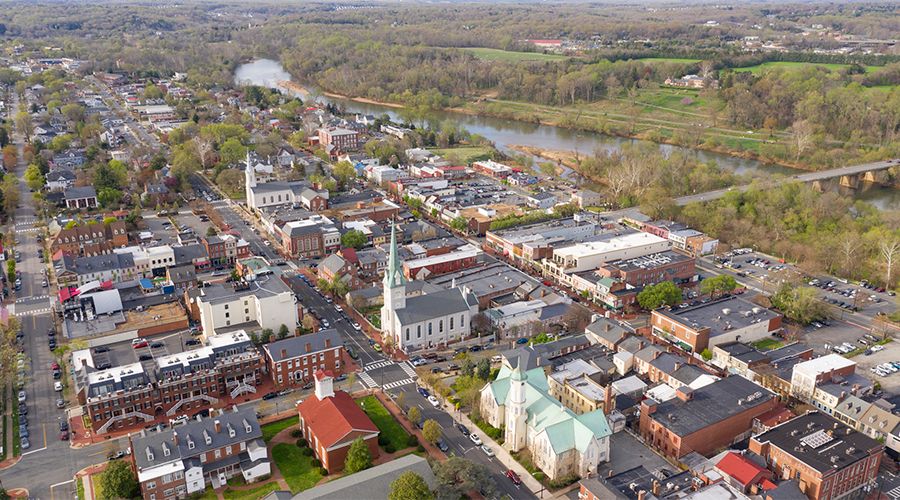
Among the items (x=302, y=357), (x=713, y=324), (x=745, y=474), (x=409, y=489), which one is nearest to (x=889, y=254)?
(x=713, y=324)

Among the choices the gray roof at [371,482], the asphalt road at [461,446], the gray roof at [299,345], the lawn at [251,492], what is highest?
the gray roof at [299,345]

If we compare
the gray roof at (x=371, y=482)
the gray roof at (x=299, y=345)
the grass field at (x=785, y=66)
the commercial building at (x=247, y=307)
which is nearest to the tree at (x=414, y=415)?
the gray roof at (x=371, y=482)

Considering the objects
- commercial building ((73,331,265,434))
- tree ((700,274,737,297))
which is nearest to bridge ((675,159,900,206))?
tree ((700,274,737,297))

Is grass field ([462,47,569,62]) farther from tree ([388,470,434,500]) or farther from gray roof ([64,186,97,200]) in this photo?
tree ([388,470,434,500])

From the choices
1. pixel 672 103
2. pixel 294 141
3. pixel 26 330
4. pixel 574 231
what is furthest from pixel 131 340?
pixel 672 103

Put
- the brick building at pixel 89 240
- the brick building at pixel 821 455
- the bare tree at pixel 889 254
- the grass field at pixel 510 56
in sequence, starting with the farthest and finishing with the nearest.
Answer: the grass field at pixel 510 56 → the brick building at pixel 89 240 → the bare tree at pixel 889 254 → the brick building at pixel 821 455

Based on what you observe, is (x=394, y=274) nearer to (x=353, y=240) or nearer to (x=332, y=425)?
(x=332, y=425)

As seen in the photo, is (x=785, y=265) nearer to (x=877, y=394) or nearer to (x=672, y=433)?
(x=877, y=394)

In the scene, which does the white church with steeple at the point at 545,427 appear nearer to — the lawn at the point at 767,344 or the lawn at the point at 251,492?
the lawn at the point at 251,492

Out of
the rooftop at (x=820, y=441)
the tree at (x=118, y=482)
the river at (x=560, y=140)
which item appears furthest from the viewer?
the river at (x=560, y=140)
